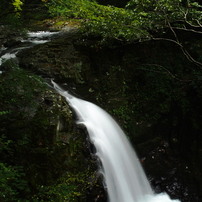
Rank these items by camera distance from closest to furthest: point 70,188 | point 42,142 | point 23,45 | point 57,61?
point 70,188 < point 42,142 < point 57,61 < point 23,45

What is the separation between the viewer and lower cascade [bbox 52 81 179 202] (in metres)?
5.61

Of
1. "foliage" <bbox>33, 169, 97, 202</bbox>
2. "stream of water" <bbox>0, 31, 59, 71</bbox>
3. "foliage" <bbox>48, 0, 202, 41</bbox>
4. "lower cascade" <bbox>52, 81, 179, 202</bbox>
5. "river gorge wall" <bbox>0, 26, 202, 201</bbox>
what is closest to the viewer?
"foliage" <bbox>33, 169, 97, 202</bbox>

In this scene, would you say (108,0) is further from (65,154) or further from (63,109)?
(65,154)

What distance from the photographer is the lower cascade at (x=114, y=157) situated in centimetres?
561

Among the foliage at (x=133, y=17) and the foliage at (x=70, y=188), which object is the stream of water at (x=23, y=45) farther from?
the foliage at (x=70, y=188)

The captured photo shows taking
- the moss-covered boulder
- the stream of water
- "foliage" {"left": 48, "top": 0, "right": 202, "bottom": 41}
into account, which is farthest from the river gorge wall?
"foliage" {"left": 48, "top": 0, "right": 202, "bottom": 41}

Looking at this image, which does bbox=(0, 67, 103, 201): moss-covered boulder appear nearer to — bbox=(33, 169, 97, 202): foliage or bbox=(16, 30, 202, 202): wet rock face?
bbox=(33, 169, 97, 202): foliage

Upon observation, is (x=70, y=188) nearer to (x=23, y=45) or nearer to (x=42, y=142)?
(x=42, y=142)

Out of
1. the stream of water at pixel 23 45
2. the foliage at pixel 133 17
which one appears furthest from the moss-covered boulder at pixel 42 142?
the foliage at pixel 133 17

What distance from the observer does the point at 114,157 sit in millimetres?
5977

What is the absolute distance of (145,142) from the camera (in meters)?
7.33

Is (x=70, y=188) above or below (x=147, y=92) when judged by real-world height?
above

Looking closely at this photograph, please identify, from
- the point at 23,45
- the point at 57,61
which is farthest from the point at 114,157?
the point at 23,45

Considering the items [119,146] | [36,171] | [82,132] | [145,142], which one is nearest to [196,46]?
[145,142]
